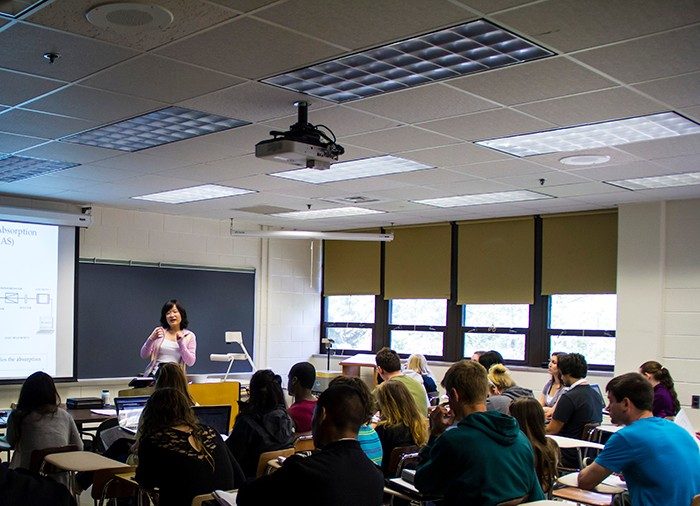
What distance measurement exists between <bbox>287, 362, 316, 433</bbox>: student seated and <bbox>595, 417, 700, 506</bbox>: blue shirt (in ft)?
6.66

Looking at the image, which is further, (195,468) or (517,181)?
(517,181)

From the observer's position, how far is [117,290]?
9000 millimetres

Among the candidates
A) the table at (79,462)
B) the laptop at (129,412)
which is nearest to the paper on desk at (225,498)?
the table at (79,462)

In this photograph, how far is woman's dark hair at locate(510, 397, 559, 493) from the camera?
146 inches

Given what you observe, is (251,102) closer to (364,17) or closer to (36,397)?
(364,17)

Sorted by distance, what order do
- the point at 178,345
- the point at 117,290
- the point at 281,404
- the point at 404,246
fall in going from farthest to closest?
1. the point at 404,246
2. the point at 117,290
3. the point at 178,345
4. the point at 281,404

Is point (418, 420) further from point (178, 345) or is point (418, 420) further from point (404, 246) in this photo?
point (404, 246)

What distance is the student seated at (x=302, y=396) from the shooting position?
188 inches

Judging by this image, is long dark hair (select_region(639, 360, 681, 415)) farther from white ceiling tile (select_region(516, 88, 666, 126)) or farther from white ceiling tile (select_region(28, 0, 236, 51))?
white ceiling tile (select_region(28, 0, 236, 51))

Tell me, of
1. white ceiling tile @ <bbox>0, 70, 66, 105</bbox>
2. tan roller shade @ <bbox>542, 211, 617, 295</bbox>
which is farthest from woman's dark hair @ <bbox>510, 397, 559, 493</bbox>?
tan roller shade @ <bbox>542, 211, 617, 295</bbox>

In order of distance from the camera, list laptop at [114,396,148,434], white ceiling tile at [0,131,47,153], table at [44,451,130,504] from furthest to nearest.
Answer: white ceiling tile at [0,131,47,153]
laptop at [114,396,148,434]
table at [44,451,130,504]

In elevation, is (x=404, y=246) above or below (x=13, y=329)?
above

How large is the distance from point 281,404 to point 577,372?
105 inches

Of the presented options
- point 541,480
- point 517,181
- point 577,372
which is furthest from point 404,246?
point 541,480
